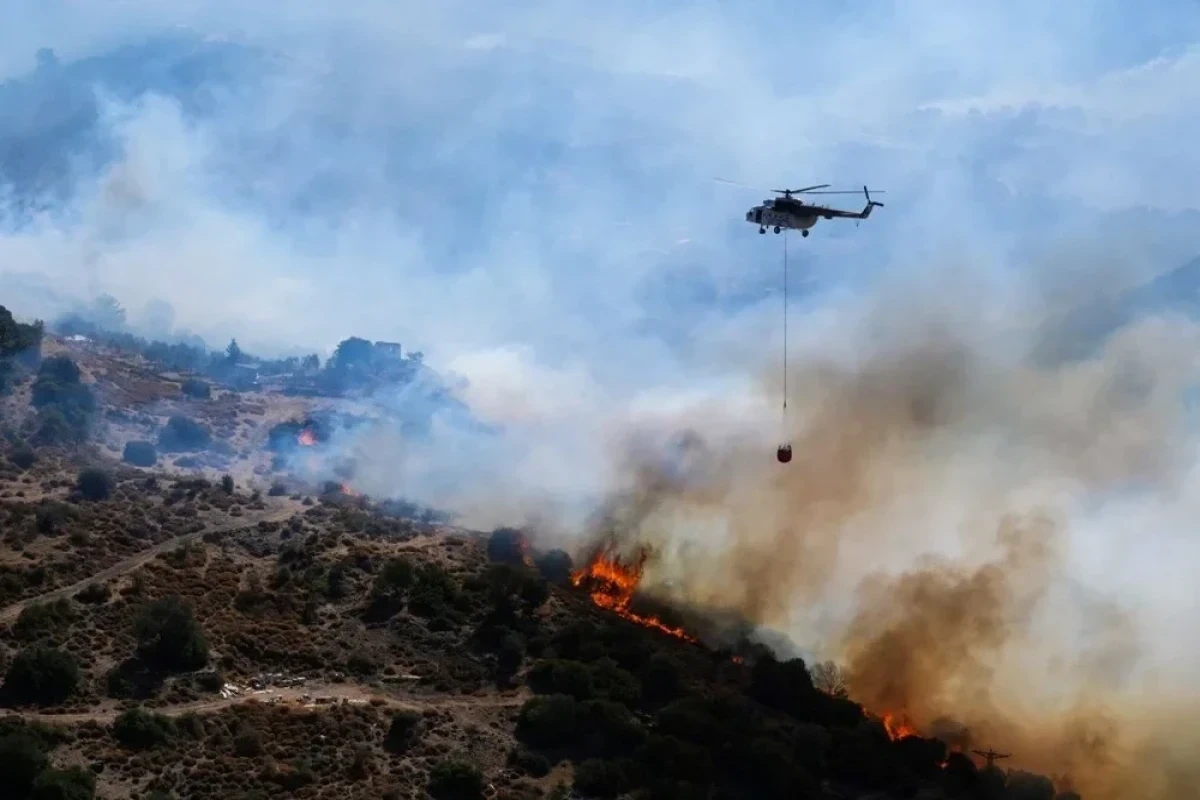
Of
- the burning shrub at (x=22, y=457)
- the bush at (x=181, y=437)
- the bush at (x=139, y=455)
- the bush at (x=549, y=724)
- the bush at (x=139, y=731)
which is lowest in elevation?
the bush at (x=139, y=731)

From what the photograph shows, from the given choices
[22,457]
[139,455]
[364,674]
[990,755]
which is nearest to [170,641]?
[364,674]

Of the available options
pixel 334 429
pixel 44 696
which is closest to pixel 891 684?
pixel 44 696

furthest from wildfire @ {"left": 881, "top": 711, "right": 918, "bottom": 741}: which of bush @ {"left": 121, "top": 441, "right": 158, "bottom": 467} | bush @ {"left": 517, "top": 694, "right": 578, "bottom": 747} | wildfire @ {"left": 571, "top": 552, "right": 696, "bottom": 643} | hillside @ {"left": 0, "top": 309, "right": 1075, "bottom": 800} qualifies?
bush @ {"left": 121, "top": 441, "right": 158, "bottom": 467}

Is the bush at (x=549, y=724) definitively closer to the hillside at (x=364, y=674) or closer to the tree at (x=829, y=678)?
the hillside at (x=364, y=674)

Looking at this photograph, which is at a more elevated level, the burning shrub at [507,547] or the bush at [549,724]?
the burning shrub at [507,547]

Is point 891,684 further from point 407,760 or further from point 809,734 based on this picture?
point 407,760

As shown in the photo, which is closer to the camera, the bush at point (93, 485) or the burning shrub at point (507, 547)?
the bush at point (93, 485)

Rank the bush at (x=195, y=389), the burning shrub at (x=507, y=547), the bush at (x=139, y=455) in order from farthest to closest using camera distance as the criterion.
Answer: the bush at (x=195, y=389) < the bush at (x=139, y=455) < the burning shrub at (x=507, y=547)

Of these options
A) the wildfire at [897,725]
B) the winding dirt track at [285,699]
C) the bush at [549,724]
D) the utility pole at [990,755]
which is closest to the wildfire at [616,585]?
the wildfire at [897,725]
